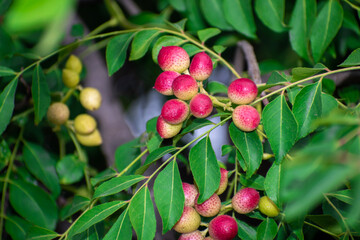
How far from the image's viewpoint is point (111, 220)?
862 mm

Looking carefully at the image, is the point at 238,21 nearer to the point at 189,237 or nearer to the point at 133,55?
the point at 133,55

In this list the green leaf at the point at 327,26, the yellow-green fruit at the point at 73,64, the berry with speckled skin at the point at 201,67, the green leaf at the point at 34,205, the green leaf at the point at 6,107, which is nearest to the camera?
the berry with speckled skin at the point at 201,67

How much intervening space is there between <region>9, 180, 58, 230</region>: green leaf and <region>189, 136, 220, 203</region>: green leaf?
0.59 m

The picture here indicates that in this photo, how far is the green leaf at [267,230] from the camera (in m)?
0.71

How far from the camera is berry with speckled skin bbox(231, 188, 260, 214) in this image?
27.6 inches

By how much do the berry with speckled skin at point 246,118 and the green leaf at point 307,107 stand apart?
77mm

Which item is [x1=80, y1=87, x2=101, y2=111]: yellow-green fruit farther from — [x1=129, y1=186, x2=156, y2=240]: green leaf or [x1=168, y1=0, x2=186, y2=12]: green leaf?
[x1=129, y1=186, x2=156, y2=240]: green leaf

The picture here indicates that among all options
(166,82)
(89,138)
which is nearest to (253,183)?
(166,82)

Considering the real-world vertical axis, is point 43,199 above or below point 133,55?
below

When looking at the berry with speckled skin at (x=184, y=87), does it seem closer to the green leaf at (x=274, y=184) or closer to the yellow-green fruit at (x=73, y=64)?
the green leaf at (x=274, y=184)

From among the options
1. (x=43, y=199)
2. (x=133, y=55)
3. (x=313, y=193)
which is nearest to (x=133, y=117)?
(x=43, y=199)

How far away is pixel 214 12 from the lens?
1138 millimetres

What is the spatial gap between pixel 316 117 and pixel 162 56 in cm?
33

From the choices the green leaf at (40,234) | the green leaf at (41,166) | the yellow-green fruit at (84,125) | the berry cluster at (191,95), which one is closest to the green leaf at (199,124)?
the berry cluster at (191,95)
